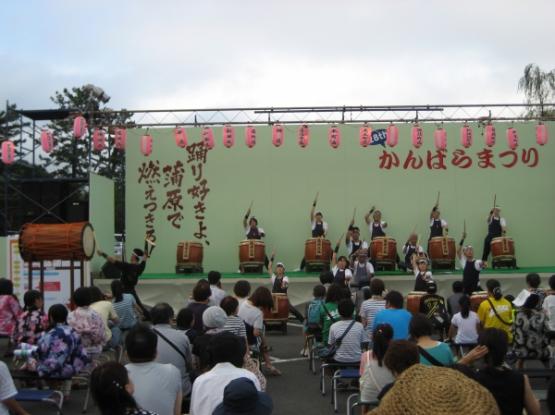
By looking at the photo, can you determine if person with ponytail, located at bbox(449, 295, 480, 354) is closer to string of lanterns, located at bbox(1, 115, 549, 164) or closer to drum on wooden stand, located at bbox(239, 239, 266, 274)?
drum on wooden stand, located at bbox(239, 239, 266, 274)

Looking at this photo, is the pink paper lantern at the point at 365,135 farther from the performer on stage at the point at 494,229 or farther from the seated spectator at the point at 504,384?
the seated spectator at the point at 504,384

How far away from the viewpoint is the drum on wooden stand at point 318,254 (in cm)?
1334

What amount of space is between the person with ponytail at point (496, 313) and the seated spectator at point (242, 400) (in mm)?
4675

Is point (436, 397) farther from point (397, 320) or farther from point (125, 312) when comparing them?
point (125, 312)

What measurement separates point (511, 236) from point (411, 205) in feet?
7.34

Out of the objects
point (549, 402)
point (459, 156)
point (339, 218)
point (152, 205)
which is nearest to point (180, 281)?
point (152, 205)

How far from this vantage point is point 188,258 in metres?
13.6

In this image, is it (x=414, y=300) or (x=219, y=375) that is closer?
(x=219, y=375)

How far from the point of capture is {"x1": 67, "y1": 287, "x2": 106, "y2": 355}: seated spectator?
6.44m

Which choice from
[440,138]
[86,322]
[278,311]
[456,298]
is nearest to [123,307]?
[86,322]

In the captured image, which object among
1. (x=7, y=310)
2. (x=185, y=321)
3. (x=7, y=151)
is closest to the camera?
(x=185, y=321)

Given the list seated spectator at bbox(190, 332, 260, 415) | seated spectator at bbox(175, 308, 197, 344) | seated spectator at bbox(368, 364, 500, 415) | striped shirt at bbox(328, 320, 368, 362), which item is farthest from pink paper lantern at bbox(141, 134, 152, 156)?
seated spectator at bbox(368, 364, 500, 415)

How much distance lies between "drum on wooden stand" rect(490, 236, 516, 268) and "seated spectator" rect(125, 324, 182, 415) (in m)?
11.1

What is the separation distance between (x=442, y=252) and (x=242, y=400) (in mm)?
11007
